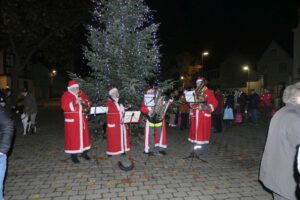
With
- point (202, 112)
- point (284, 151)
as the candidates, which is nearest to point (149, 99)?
point (202, 112)

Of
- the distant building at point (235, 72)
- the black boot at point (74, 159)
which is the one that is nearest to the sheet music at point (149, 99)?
the black boot at point (74, 159)

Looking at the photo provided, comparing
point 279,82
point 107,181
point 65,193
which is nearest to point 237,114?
point 107,181

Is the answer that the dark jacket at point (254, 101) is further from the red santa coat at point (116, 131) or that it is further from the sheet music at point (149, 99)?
the red santa coat at point (116, 131)

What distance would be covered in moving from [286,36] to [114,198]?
45893mm

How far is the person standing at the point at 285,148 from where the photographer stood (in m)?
3.24

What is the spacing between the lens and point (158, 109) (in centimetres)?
812

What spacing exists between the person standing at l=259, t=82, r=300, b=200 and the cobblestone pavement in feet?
7.02

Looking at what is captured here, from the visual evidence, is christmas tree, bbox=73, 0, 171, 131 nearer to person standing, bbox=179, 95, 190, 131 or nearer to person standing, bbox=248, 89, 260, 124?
person standing, bbox=179, 95, 190, 131

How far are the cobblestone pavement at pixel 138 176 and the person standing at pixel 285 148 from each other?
2.14 meters

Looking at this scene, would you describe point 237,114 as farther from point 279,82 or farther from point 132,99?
point 279,82

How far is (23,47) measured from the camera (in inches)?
889

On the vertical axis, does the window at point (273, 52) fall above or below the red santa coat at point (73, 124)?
above

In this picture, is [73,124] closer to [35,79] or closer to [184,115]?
[184,115]

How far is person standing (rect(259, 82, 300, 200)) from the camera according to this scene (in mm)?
3241
